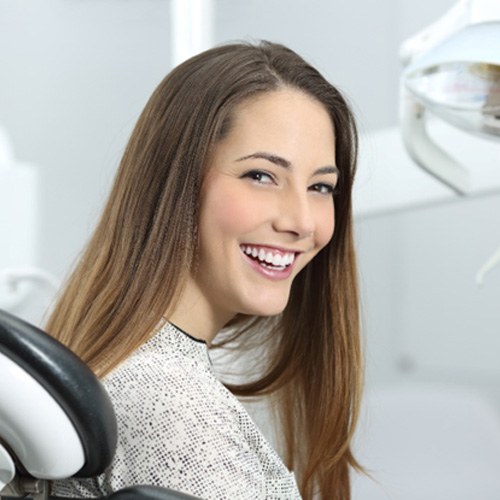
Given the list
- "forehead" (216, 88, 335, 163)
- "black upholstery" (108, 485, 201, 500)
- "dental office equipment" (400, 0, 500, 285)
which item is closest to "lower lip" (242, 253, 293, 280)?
"forehead" (216, 88, 335, 163)

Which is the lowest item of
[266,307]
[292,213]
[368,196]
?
[368,196]

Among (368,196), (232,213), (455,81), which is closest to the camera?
(232,213)

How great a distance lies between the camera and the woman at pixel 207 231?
1039mm

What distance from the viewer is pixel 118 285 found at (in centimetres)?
117

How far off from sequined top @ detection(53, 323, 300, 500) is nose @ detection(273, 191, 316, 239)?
0.22 meters

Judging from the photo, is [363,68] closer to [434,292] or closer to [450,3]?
[450,3]

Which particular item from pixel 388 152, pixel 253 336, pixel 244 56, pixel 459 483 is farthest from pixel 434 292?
pixel 244 56

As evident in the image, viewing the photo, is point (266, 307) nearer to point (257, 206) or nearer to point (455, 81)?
point (257, 206)

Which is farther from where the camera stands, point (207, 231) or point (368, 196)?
point (368, 196)

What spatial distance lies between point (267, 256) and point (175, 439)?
31cm

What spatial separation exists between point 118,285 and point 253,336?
1.36 ft

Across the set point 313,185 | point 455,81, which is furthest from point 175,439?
point 455,81

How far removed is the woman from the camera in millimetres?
1039

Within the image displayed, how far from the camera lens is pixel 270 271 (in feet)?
4.05
